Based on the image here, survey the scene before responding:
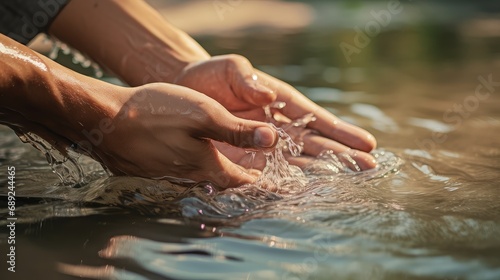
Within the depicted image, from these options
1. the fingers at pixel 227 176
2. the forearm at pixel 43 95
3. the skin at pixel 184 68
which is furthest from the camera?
the skin at pixel 184 68

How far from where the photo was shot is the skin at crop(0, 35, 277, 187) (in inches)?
73.8

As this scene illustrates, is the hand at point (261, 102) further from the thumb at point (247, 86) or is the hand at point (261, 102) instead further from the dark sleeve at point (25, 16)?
the dark sleeve at point (25, 16)

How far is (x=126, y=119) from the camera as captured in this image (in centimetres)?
195

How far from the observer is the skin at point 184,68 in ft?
8.18

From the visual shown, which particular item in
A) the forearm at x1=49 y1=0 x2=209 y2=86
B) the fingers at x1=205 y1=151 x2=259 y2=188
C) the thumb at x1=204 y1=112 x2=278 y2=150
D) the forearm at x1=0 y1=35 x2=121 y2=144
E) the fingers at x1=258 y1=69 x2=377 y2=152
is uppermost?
the fingers at x1=258 y1=69 x2=377 y2=152

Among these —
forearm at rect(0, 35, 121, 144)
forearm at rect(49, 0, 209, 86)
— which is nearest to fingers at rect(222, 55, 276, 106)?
forearm at rect(49, 0, 209, 86)

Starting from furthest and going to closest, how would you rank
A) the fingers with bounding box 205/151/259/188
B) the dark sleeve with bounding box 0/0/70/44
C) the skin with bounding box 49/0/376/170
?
the dark sleeve with bounding box 0/0/70/44
the skin with bounding box 49/0/376/170
the fingers with bounding box 205/151/259/188

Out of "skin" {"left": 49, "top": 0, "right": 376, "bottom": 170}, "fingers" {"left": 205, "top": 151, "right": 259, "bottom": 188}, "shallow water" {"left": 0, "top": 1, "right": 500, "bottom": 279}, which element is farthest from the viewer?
"skin" {"left": 49, "top": 0, "right": 376, "bottom": 170}

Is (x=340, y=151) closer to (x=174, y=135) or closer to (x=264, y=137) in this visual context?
(x=264, y=137)

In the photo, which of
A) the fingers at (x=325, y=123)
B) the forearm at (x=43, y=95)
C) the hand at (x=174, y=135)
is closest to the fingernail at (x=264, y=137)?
the hand at (x=174, y=135)

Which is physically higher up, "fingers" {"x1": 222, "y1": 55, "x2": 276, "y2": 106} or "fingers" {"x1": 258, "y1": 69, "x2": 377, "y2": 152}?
"fingers" {"x1": 258, "y1": 69, "x2": 377, "y2": 152}

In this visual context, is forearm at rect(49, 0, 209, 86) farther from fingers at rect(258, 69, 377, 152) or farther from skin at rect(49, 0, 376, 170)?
fingers at rect(258, 69, 377, 152)

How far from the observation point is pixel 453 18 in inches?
384

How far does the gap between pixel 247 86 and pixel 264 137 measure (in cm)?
57
